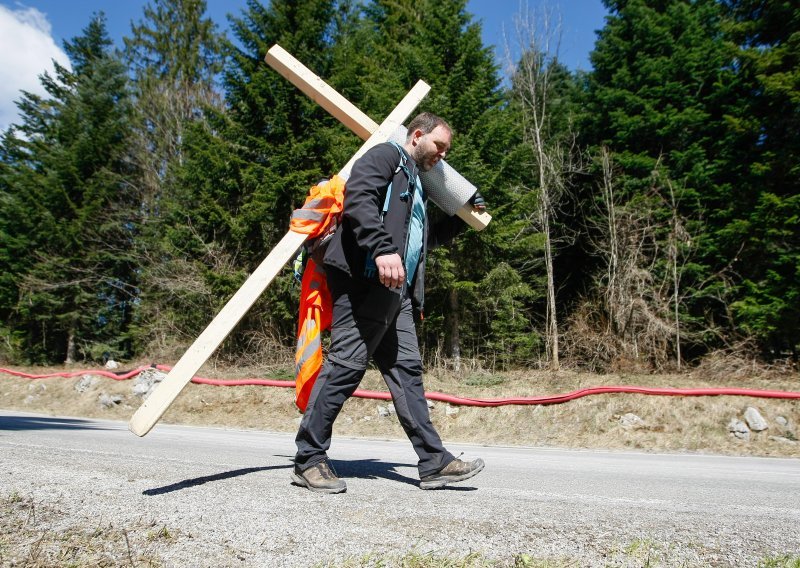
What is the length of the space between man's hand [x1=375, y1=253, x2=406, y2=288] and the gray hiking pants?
0.80 ft

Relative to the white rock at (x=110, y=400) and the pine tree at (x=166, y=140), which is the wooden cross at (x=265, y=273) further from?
the pine tree at (x=166, y=140)

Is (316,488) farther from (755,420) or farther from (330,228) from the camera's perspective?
(755,420)

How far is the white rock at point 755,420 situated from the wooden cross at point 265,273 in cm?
679

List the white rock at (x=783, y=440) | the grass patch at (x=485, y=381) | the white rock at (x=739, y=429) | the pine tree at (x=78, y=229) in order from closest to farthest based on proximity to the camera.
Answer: the white rock at (x=783, y=440), the white rock at (x=739, y=429), the grass patch at (x=485, y=381), the pine tree at (x=78, y=229)

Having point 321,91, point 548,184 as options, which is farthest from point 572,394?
point 548,184

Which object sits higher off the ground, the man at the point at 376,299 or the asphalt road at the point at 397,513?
the man at the point at 376,299

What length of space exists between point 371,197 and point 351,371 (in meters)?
0.91

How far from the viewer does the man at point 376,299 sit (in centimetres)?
276

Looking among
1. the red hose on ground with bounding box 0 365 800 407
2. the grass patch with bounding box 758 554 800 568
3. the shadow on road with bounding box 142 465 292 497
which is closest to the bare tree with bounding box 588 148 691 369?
the red hose on ground with bounding box 0 365 800 407

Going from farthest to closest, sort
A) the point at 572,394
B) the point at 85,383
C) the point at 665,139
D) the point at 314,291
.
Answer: the point at 665,139 < the point at 85,383 < the point at 572,394 < the point at 314,291

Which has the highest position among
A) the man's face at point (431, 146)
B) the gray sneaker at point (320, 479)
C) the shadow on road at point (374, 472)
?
the man's face at point (431, 146)

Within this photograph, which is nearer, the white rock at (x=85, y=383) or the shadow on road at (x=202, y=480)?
the shadow on road at (x=202, y=480)

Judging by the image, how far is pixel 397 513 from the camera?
2141 millimetres

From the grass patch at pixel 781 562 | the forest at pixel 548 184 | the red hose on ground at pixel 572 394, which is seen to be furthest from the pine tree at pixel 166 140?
the grass patch at pixel 781 562
